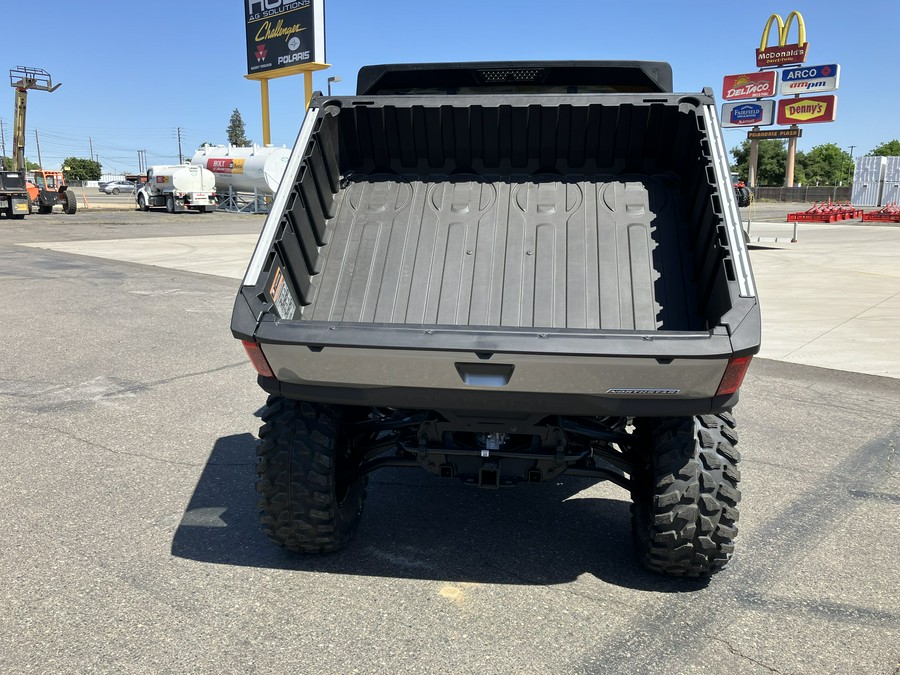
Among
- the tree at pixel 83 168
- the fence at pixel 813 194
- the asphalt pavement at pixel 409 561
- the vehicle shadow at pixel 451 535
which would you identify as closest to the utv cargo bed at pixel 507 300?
the vehicle shadow at pixel 451 535

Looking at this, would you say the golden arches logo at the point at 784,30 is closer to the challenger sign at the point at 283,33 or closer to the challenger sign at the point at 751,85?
the challenger sign at the point at 751,85

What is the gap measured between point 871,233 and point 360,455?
32.8m

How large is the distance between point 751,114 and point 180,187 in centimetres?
5269

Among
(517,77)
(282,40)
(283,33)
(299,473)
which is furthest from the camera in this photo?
(282,40)

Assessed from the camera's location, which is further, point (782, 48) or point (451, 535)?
point (782, 48)

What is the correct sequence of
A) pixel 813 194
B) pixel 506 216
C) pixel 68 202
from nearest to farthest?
pixel 506 216 < pixel 68 202 < pixel 813 194

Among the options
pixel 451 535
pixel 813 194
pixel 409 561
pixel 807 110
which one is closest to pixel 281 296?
pixel 409 561

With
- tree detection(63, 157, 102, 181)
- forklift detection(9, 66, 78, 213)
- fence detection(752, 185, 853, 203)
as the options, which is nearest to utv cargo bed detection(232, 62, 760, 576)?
forklift detection(9, 66, 78, 213)

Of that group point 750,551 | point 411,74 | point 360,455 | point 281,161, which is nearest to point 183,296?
point 411,74

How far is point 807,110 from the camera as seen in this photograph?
6681 centimetres

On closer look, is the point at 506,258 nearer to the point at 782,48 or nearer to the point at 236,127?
the point at 782,48

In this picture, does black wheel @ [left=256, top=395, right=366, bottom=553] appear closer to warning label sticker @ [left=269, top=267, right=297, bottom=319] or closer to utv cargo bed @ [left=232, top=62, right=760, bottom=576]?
utv cargo bed @ [left=232, top=62, right=760, bottom=576]

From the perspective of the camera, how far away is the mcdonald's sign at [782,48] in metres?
67.3

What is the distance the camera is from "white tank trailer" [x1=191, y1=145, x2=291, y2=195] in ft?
117
